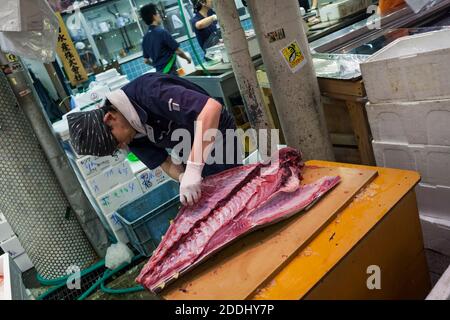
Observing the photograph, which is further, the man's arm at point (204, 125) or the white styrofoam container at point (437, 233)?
the white styrofoam container at point (437, 233)

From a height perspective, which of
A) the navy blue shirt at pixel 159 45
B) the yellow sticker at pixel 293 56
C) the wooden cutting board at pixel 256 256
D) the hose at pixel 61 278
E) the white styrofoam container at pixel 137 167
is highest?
the navy blue shirt at pixel 159 45

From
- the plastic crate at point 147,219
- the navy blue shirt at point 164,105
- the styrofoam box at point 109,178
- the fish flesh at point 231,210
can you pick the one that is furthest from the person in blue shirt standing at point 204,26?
the fish flesh at point 231,210

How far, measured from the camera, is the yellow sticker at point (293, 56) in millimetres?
2785

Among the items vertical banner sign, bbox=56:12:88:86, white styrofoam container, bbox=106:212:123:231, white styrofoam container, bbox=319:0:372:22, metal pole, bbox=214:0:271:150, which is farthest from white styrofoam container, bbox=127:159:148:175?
white styrofoam container, bbox=319:0:372:22

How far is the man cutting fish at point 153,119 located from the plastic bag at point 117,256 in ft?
6.77

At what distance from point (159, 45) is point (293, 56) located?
4.03 metres

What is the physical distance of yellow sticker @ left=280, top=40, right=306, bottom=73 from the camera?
2785 mm

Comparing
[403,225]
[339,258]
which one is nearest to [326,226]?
[339,258]

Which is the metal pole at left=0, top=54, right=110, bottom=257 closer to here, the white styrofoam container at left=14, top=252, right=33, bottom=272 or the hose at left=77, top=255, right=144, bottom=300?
the hose at left=77, top=255, right=144, bottom=300

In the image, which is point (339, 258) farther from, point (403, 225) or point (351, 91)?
point (351, 91)

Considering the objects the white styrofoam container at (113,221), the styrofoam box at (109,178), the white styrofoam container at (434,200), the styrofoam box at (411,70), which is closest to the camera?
the styrofoam box at (411,70)

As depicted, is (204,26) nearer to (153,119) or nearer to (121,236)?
(121,236)

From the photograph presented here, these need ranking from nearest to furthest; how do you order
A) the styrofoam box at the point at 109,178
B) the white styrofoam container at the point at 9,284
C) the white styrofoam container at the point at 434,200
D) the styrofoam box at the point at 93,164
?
the white styrofoam container at the point at 9,284 < the white styrofoam container at the point at 434,200 < the styrofoam box at the point at 93,164 < the styrofoam box at the point at 109,178

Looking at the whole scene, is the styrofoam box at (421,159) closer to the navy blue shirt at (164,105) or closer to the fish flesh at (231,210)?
the fish flesh at (231,210)
